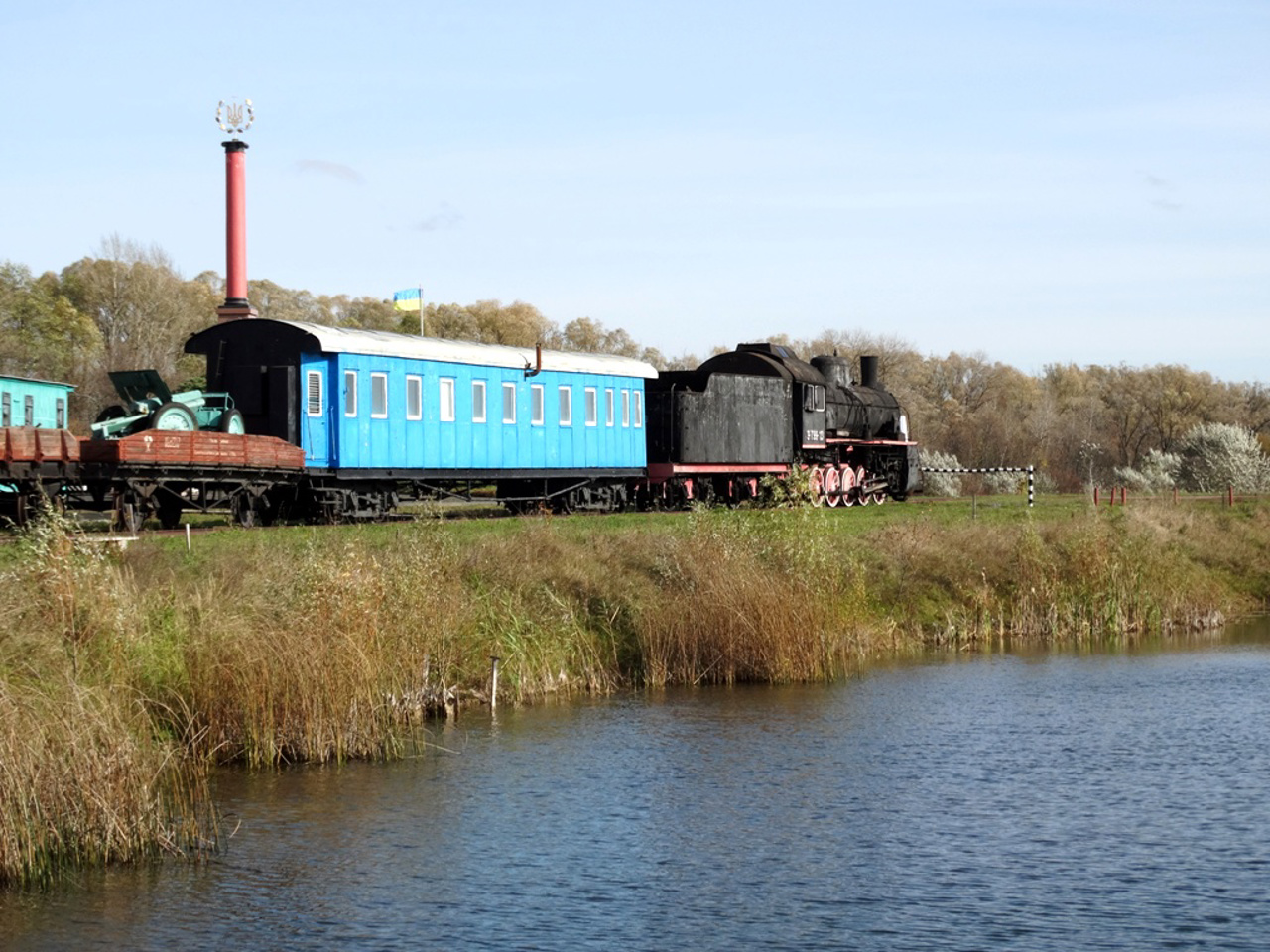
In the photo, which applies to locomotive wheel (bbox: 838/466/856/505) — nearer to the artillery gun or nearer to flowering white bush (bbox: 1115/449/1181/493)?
flowering white bush (bbox: 1115/449/1181/493)

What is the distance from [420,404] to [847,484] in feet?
49.3

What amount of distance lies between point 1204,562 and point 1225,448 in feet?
70.4

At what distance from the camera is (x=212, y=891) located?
11.1m

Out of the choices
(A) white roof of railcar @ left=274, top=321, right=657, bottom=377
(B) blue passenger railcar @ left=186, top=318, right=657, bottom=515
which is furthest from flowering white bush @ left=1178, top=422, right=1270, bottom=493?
(B) blue passenger railcar @ left=186, top=318, right=657, bottom=515

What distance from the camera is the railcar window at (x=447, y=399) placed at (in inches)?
1127

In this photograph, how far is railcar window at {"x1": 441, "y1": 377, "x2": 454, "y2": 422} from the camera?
28625 mm

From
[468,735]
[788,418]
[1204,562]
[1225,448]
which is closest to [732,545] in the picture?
[468,735]

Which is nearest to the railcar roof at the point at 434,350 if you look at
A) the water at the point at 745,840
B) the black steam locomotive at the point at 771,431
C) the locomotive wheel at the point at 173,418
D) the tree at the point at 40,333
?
the locomotive wheel at the point at 173,418

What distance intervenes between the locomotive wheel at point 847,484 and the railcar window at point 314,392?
16671mm

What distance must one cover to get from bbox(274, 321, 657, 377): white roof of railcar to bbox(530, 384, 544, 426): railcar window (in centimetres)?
44

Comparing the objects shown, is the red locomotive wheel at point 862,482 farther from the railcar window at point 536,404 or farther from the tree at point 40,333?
the tree at point 40,333

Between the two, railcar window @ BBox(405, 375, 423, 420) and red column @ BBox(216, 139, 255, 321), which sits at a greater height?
red column @ BBox(216, 139, 255, 321)

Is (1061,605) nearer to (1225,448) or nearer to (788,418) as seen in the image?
(788,418)

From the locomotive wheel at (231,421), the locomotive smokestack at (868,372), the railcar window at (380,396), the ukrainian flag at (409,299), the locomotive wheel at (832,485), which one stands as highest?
the ukrainian flag at (409,299)
